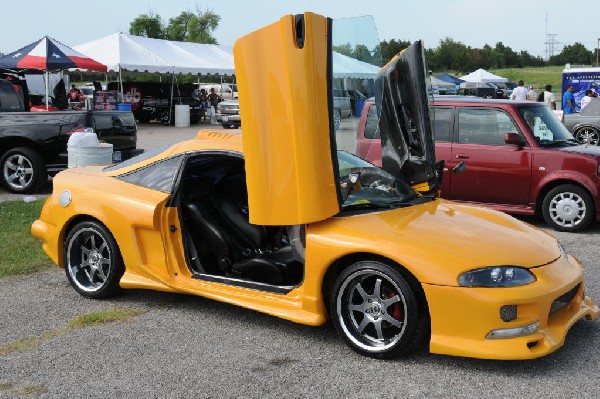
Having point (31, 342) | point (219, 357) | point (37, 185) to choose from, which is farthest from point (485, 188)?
point (37, 185)

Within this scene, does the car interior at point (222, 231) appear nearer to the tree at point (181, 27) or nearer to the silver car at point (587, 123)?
the silver car at point (587, 123)

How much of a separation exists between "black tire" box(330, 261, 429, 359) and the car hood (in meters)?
0.12

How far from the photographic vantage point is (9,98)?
12.3 meters

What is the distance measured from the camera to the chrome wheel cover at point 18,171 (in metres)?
10.7

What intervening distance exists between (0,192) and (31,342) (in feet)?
23.9

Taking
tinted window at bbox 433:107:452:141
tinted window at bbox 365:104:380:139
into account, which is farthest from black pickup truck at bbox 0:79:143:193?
tinted window at bbox 365:104:380:139

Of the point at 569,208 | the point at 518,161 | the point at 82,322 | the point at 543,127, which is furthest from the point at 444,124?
the point at 82,322

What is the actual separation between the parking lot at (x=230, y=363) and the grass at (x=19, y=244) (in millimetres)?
1160

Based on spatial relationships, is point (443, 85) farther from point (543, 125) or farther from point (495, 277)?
point (495, 277)

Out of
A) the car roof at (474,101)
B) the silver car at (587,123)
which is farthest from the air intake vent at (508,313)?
the silver car at (587,123)

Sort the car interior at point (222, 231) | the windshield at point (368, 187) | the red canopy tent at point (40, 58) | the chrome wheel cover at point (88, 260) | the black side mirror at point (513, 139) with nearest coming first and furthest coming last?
the windshield at point (368, 187) < the car interior at point (222, 231) < the chrome wheel cover at point (88, 260) < the black side mirror at point (513, 139) < the red canopy tent at point (40, 58)

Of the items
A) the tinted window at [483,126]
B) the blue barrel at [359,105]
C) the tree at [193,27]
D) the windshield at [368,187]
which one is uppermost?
the tree at [193,27]

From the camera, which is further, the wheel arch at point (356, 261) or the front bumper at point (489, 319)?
the wheel arch at point (356, 261)

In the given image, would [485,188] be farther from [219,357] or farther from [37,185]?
Answer: [37,185]
